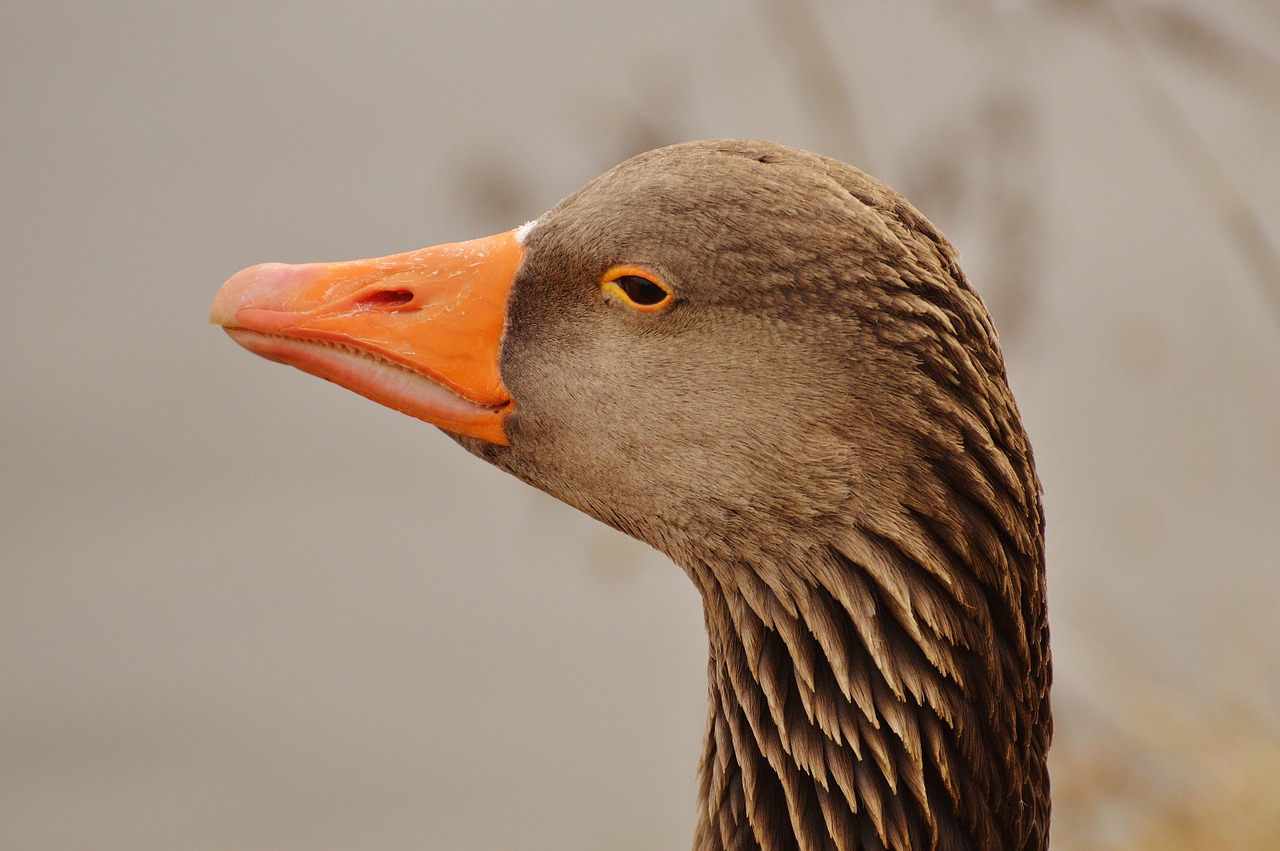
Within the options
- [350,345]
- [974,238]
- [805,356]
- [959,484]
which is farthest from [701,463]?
[974,238]

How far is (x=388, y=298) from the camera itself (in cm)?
287

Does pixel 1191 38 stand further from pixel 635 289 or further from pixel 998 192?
pixel 635 289

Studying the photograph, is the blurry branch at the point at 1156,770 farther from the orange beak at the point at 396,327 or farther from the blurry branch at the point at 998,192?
the orange beak at the point at 396,327

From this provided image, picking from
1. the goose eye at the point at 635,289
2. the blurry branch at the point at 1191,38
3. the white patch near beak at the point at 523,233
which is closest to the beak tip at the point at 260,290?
the white patch near beak at the point at 523,233

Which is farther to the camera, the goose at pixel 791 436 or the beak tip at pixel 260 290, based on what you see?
the beak tip at pixel 260 290

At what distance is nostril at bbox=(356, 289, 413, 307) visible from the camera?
285 cm

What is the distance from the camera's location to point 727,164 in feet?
8.67

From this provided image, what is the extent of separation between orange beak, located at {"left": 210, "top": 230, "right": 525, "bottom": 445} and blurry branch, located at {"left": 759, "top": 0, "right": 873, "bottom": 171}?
2797mm

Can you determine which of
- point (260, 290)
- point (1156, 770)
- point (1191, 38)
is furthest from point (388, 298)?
point (1156, 770)

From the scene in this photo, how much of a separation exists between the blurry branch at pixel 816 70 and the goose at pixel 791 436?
2795 millimetres

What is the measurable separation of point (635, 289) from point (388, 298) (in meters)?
0.56

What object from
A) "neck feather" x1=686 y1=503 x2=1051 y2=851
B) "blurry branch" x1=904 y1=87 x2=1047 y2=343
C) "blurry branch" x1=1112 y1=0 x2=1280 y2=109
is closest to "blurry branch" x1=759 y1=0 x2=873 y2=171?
"blurry branch" x1=904 y1=87 x2=1047 y2=343

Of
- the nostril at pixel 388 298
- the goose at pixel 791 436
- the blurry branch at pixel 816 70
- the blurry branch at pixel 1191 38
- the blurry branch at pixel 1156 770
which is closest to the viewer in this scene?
the goose at pixel 791 436

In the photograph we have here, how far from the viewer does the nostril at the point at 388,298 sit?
285 centimetres
